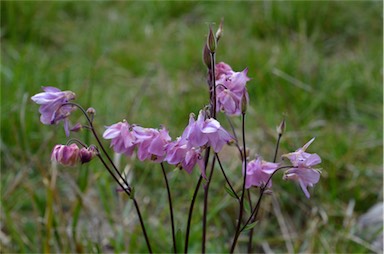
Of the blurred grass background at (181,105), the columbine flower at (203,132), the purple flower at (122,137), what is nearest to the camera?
the columbine flower at (203,132)

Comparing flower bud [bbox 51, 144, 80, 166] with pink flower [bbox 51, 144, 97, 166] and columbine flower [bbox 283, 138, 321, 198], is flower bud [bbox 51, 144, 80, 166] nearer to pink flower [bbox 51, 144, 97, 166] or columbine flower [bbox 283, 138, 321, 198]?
pink flower [bbox 51, 144, 97, 166]

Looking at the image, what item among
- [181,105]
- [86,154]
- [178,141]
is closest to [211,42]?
[178,141]

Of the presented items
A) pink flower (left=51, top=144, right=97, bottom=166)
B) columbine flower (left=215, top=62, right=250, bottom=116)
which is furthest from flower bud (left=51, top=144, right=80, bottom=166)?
columbine flower (left=215, top=62, right=250, bottom=116)

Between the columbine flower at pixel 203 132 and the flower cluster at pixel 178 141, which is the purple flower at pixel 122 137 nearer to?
the flower cluster at pixel 178 141

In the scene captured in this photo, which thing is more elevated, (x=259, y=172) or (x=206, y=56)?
(x=206, y=56)

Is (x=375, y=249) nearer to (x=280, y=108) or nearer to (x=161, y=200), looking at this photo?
(x=161, y=200)

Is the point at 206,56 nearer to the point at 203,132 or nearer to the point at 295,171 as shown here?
the point at 203,132

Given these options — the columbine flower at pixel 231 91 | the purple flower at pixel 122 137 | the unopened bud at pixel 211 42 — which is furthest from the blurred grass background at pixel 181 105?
the unopened bud at pixel 211 42
